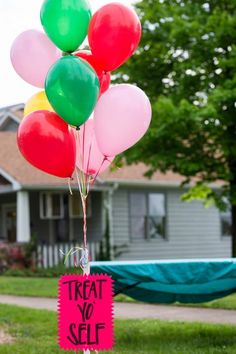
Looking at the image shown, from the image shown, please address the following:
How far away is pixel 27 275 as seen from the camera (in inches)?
677

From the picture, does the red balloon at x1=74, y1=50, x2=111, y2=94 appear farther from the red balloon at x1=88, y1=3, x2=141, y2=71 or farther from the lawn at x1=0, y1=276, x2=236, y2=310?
the lawn at x1=0, y1=276, x2=236, y2=310

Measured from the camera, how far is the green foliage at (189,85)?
511 inches

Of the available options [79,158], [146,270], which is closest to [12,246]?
[146,270]

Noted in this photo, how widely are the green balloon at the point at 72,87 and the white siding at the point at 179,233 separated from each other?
48.4 feet

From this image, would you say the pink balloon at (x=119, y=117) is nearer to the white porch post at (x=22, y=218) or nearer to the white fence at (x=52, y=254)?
the white fence at (x=52, y=254)

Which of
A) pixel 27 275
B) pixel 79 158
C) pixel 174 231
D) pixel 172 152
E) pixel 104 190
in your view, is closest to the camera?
pixel 79 158

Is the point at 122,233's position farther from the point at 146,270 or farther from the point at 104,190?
the point at 146,270

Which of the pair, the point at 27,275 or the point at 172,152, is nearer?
the point at 172,152

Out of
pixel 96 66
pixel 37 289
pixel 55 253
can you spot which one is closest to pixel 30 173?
pixel 55 253

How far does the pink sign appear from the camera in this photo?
17.2ft

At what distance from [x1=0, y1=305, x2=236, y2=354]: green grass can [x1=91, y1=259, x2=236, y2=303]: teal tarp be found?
0.58 metres

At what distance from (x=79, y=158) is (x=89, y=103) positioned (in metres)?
0.78

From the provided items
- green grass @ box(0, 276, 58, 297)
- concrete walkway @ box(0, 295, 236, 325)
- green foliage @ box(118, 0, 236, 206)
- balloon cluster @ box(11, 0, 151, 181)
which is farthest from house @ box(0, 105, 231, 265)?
balloon cluster @ box(11, 0, 151, 181)

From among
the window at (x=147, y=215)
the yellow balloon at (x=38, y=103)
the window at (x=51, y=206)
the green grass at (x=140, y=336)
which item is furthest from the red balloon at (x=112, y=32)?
the window at (x=147, y=215)
